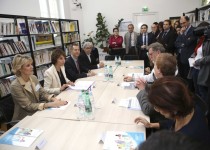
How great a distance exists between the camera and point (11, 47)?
364 centimetres

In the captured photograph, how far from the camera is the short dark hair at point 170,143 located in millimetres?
405

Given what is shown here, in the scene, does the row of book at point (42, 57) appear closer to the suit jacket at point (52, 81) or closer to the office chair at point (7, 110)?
the suit jacket at point (52, 81)

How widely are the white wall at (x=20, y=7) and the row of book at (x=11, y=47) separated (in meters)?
2.23

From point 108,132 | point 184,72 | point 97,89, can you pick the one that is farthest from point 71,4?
point 108,132

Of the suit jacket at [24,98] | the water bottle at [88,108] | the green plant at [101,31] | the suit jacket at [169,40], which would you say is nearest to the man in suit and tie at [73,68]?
the suit jacket at [24,98]

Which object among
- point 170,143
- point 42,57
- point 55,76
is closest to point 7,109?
point 55,76

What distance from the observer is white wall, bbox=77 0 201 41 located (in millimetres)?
7164

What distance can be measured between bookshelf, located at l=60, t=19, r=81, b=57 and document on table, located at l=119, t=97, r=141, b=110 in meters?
3.95

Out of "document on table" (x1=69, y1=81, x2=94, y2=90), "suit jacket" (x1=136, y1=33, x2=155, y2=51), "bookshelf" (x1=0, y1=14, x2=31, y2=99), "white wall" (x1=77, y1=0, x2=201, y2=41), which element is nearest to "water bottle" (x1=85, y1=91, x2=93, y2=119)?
"document on table" (x1=69, y1=81, x2=94, y2=90)

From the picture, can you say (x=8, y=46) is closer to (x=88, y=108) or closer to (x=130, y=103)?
(x=88, y=108)

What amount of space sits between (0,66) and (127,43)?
438 centimetres

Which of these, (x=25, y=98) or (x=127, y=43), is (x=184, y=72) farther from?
(x=25, y=98)

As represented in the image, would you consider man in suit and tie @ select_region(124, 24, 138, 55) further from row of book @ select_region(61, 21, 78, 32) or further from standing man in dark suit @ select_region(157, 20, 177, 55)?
row of book @ select_region(61, 21, 78, 32)

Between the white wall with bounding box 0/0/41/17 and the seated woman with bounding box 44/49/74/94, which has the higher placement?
the white wall with bounding box 0/0/41/17
